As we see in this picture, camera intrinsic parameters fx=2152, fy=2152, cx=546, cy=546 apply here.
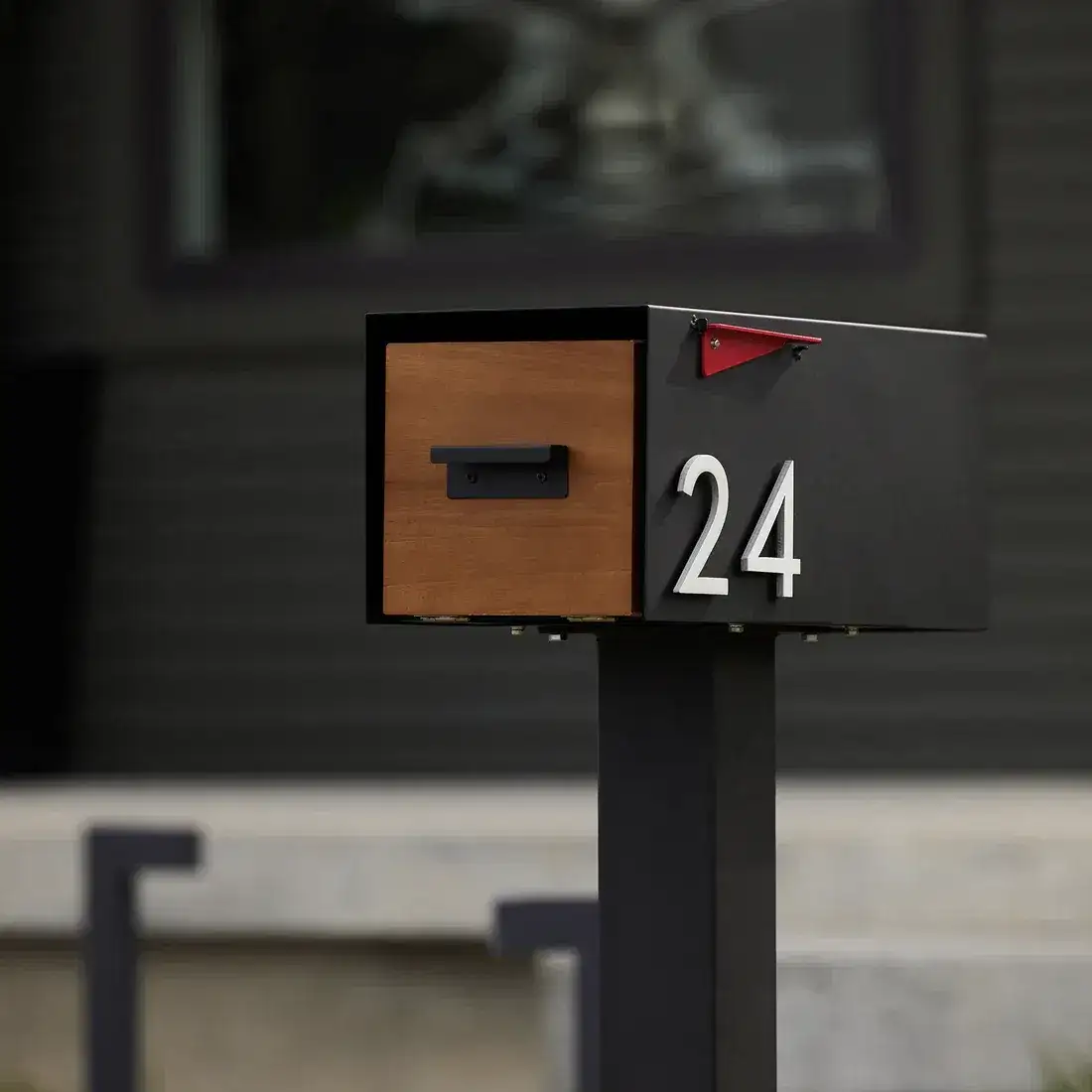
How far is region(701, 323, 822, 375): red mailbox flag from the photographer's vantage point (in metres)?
1.54

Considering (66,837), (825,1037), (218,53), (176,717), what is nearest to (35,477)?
(176,717)

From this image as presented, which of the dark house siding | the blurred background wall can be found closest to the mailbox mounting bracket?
the blurred background wall

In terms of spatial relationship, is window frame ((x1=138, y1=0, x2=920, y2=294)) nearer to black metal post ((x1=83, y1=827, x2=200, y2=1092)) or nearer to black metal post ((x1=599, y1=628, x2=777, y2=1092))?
black metal post ((x1=83, y1=827, x2=200, y2=1092))

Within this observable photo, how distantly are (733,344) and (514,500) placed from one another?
19 centimetres

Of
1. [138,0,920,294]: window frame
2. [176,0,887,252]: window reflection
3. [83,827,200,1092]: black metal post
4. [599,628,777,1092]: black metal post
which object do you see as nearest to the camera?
[599,628,777,1092]: black metal post

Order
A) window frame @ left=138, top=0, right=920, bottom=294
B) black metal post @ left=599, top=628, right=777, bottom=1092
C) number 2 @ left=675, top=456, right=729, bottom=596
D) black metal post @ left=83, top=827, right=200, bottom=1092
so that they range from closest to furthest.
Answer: number 2 @ left=675, top=456, right=729, bottom=596, black metal post @ left=599, top=628, right=777, bottom=1092, black metal post @ left=83, top=827, right=200, bottom=1092, window frame @ left=138, top=0, right=920, bottom=294

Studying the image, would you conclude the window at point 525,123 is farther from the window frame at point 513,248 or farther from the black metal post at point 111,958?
the black metal post at point 111,958

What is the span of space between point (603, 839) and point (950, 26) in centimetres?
352

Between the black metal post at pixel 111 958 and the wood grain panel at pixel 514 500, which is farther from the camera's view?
the black metal post at pixel 111 958

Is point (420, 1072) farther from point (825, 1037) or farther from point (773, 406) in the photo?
point (773, 406)

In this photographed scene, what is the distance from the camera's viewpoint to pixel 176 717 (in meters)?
5.21

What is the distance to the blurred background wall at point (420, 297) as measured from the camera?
481 cm

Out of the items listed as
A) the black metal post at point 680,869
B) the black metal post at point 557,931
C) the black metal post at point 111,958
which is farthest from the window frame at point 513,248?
the black metal post at point 680,869

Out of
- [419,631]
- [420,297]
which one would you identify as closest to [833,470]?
[419,631]
